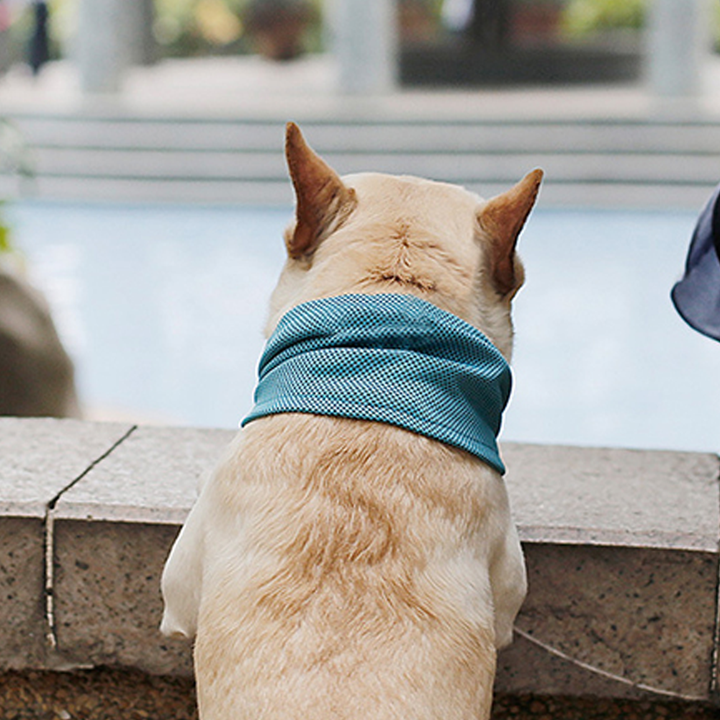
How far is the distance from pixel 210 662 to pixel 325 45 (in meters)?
19.6

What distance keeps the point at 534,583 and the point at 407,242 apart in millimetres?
673

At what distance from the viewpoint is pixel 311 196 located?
1.66 metres

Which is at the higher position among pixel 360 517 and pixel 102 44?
pixel 102 44

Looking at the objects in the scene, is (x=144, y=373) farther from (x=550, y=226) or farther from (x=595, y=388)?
(x=550, y=226)

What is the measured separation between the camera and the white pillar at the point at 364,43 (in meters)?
13.0

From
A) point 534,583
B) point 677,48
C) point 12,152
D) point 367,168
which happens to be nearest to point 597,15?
point 677,48

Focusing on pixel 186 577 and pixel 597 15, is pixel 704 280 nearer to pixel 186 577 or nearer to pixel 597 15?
pixel 186 577

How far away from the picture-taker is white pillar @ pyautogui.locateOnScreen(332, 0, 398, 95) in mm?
13016

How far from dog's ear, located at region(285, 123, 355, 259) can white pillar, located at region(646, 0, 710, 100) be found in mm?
12065

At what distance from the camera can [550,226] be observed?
10938 mm

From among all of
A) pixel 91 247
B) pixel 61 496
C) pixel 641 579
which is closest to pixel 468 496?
pixel 641 579

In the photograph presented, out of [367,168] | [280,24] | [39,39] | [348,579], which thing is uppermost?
[280,24]

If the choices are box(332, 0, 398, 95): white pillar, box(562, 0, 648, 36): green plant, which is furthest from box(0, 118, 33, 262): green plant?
Answer: box(562, 0, 648, 36): green plant

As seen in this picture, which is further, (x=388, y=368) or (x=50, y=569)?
(x=50, y=569)
